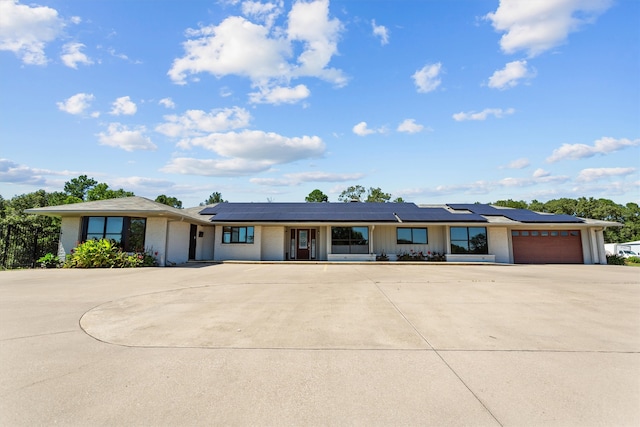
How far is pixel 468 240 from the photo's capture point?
19.8 m

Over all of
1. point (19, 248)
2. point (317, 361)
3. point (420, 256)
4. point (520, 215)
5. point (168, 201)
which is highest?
point (168, 201)

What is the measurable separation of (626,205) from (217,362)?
83016 mm

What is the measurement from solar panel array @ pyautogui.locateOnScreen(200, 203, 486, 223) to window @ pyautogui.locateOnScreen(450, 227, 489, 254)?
89 centimetres

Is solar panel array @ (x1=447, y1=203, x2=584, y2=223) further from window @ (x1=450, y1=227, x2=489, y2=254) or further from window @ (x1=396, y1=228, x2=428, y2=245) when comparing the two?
window @ (x1=396, y1=228, x2=428, y2=245)

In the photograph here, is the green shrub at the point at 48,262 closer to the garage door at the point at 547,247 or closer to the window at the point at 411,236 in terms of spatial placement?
the window at the point at 411,236

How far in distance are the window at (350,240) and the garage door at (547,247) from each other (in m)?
9.85

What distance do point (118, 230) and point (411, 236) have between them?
16943 mm

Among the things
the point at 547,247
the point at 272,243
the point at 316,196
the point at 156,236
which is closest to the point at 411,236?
the point at 547,247

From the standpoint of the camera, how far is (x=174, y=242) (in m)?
16.5

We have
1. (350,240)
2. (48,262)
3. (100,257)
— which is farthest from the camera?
(350,240)

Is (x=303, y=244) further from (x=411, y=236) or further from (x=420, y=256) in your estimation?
(x=420, y=256)

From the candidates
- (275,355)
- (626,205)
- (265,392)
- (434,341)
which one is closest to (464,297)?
(434,341)

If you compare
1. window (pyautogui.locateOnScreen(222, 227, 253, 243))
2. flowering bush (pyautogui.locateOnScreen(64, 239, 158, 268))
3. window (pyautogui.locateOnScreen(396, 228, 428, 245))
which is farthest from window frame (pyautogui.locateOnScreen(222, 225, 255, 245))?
window (pyautogui.locateOnScreen(396, 228, 428, 245))

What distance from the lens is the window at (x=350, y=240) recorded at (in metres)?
20.2
